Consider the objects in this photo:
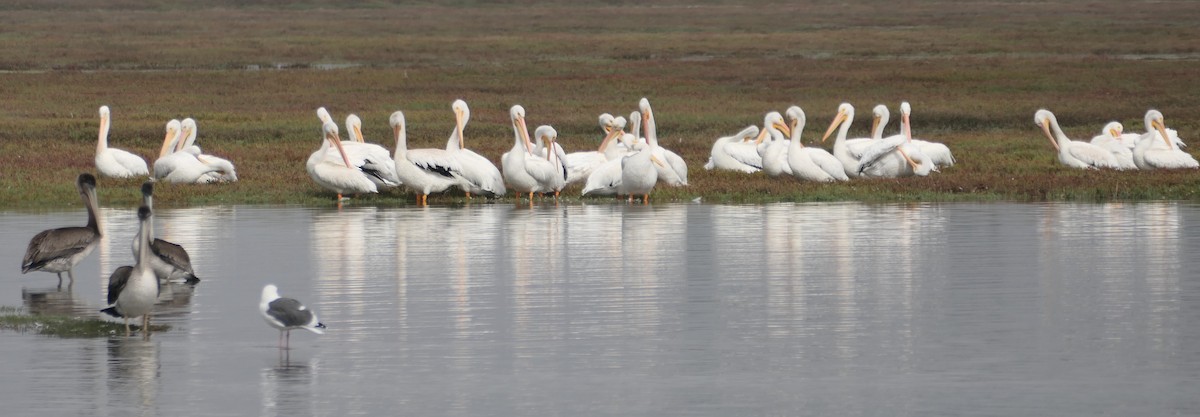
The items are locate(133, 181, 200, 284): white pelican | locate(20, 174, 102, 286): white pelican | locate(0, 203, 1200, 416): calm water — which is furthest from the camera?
locate(20, 174, 102, 286): white pelican

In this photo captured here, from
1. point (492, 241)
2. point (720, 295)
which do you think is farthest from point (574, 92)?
point (720, 295)

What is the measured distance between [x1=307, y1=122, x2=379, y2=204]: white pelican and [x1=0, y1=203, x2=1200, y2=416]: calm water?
195cm

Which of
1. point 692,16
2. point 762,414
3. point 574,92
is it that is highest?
point 692,16

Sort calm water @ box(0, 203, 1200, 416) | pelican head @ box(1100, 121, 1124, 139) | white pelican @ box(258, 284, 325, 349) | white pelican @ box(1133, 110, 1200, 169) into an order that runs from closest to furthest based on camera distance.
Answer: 1. calm water @ box(0, 203, 1200, 416)
2. white pelican @ box(258, 284, 325, 349)
3. white pelican @ box(1133, 110, 1200, 169)
4. pelican head @ box(1100, 121, 1124, 139)

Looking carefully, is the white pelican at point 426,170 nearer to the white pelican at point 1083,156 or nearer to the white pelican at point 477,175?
the white pelican at point 477,175

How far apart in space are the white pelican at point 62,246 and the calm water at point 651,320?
0.69 feet

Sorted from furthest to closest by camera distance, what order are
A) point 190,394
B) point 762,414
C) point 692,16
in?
point 692,16, point 190,394, point 762,414

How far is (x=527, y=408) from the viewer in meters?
8.80

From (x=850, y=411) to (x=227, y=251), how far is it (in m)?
7.89

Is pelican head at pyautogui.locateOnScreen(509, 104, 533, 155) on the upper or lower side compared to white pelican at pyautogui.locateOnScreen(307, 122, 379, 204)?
upper

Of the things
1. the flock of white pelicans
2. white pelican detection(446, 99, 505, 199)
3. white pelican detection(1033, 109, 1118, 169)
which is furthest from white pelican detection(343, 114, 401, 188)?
white pelican detection(1033, 109, 1118, 169)

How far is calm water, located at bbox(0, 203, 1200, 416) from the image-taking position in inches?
355

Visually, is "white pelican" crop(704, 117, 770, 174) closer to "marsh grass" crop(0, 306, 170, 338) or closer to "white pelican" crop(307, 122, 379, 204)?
"white pelican" crop(307, 122, 379, 204)

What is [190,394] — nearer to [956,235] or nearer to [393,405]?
[393,405]
